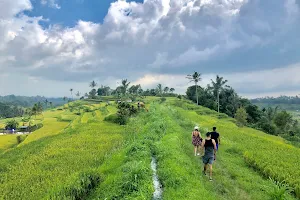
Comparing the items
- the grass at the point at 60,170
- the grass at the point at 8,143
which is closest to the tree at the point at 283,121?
the grass at the point at 60,170

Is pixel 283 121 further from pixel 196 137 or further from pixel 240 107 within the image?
pixel 196 137

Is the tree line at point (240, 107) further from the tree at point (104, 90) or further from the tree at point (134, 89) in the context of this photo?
the tree at point (104, 90)

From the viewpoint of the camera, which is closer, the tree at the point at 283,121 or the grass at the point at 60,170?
the grass at the point at 60,170

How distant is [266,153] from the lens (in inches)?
766

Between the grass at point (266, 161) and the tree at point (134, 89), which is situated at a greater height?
the tree at point (134, 89)

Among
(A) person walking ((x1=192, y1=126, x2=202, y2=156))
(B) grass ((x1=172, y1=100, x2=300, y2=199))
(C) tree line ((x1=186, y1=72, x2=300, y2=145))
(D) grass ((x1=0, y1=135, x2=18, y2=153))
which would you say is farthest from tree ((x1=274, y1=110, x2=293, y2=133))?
(D) grass ((x1=0, y1=135, x2=18, y2=153))

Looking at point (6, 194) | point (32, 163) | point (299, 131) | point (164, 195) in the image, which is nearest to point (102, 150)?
point (32, 163)

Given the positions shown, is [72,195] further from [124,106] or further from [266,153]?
[124,106]

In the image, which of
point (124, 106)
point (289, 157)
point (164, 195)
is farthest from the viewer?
point (124, 106)

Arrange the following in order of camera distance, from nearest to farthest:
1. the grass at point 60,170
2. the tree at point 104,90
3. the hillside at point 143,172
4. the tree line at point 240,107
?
the hillside at point 143,172 < the grass at point 60,170 < the tree line at point 240,107 < the tree at point 104,90

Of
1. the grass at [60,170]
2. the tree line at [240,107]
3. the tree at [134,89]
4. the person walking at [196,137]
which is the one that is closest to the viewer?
the grass at [60,170]

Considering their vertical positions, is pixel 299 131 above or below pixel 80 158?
below

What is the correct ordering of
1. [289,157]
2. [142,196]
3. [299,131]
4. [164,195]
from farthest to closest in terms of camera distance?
[299,131]
[289,157]
[164,195]
[142,196]

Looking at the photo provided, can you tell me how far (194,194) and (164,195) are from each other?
119cm
